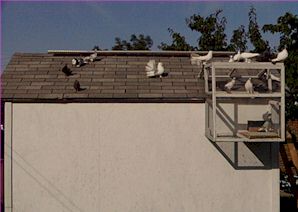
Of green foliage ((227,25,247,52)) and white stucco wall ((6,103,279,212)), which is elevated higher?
green foliage ((227,25,247,52))

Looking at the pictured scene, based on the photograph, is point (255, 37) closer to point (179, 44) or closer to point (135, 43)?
point (179, 44)

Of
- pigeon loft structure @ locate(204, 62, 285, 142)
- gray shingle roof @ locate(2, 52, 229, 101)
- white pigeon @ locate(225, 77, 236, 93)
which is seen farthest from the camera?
gray shingle roof @ locate(2, 52, 229, 101)

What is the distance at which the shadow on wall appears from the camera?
28.5 feet

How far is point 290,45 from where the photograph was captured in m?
16.8

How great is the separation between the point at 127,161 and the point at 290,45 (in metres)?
10.1

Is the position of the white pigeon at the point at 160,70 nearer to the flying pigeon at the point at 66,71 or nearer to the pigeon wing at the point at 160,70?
the pigeon wing at the point at 160,70

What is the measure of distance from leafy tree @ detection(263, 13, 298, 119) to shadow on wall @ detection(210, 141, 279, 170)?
728 centimetres

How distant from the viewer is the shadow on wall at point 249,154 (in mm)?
8680

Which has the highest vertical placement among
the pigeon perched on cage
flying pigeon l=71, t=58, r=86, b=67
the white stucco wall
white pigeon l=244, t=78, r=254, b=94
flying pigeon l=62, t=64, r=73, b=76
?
flying pigeon l=71, t=58, r=86, b=67

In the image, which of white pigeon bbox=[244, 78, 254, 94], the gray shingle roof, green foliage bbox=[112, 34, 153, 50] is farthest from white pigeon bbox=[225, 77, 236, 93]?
green foliage bbox=[112, 34, 153, 50]

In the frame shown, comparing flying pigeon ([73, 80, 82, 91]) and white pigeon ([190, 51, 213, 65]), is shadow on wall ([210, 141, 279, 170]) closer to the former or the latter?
white pigeon ([190, 51, 213, 65])

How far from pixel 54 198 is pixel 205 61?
366cm

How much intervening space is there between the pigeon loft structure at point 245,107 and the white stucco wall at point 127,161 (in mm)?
474

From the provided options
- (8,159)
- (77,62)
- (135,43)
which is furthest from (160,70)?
(135,43)
